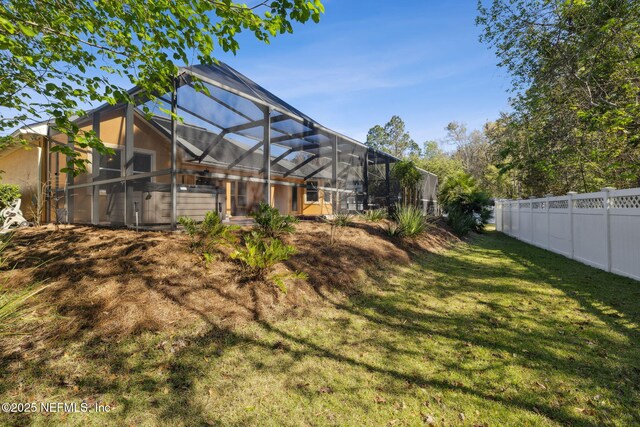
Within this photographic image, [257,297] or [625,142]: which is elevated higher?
[625,142]

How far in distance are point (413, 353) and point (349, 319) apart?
35.6 inches

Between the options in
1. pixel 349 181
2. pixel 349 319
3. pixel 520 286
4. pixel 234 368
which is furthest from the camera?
pixel 349 181

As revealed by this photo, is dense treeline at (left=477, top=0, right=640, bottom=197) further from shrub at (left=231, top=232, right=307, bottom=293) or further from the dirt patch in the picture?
shrub at (left=231, top=232, right=307, bottom=293)

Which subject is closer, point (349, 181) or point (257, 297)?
point (257, 297)

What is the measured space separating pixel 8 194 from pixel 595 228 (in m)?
16.4

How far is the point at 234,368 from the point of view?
2.36 metres

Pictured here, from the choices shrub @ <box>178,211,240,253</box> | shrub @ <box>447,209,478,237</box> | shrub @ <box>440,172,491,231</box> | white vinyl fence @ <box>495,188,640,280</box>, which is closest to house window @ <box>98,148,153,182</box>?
shrub @ <box>178,211,240,253</box>

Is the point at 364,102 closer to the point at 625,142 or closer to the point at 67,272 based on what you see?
the point at 625,142

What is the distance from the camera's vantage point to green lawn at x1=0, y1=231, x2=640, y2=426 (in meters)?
1.88

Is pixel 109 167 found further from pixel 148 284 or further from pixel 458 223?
pixel 458 223

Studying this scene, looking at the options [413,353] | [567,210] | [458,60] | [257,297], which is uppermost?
[458,60]

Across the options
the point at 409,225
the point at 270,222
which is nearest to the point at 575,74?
the point at 409,225

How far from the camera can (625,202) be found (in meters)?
5.17

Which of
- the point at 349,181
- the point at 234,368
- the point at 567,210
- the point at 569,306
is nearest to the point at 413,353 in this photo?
the point at 234,368
